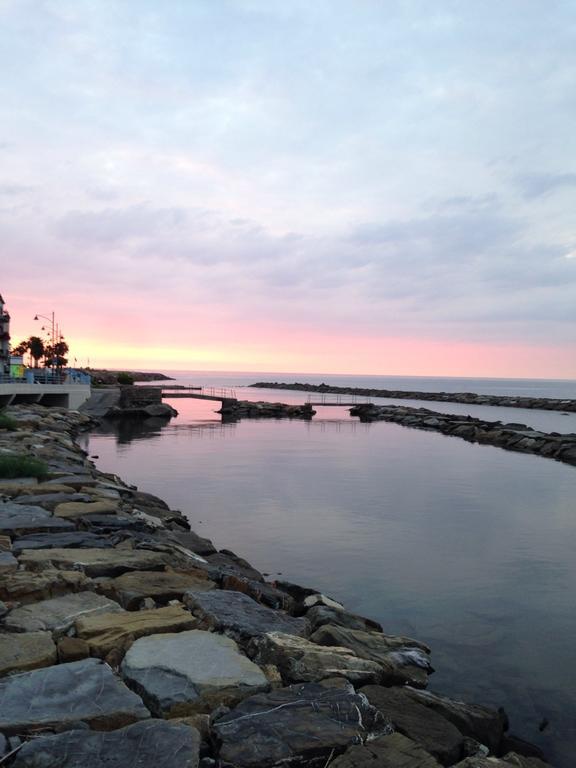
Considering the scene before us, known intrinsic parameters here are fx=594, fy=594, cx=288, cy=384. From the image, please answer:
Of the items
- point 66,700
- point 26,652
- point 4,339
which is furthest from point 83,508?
point 4,339

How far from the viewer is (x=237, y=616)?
5.61 metres

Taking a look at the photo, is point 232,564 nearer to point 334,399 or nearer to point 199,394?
point 199,394

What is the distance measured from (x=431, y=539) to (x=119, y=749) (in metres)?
10.4

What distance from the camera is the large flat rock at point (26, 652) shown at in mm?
4105

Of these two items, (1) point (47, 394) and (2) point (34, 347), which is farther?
(2) point (34, 347)

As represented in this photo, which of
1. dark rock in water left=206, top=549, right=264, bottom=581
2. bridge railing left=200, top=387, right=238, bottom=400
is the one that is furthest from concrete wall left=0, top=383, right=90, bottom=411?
dark rock in water left=206, top=549, right=264, bottom=581

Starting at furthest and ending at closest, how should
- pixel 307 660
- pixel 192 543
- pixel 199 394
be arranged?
pixel 199 394
pixel 192 543
pixel 307 660

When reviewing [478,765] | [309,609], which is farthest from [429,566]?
[478,765]

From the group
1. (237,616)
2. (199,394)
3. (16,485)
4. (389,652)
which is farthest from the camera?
Answer: (199,394)

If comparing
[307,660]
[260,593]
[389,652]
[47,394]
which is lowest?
[389,652]

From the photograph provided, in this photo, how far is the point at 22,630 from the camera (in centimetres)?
477

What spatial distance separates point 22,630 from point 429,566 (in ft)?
25.8

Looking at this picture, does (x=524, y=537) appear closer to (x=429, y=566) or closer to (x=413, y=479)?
(x=429, y=566)

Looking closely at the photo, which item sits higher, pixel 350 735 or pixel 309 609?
pixel 350 735
